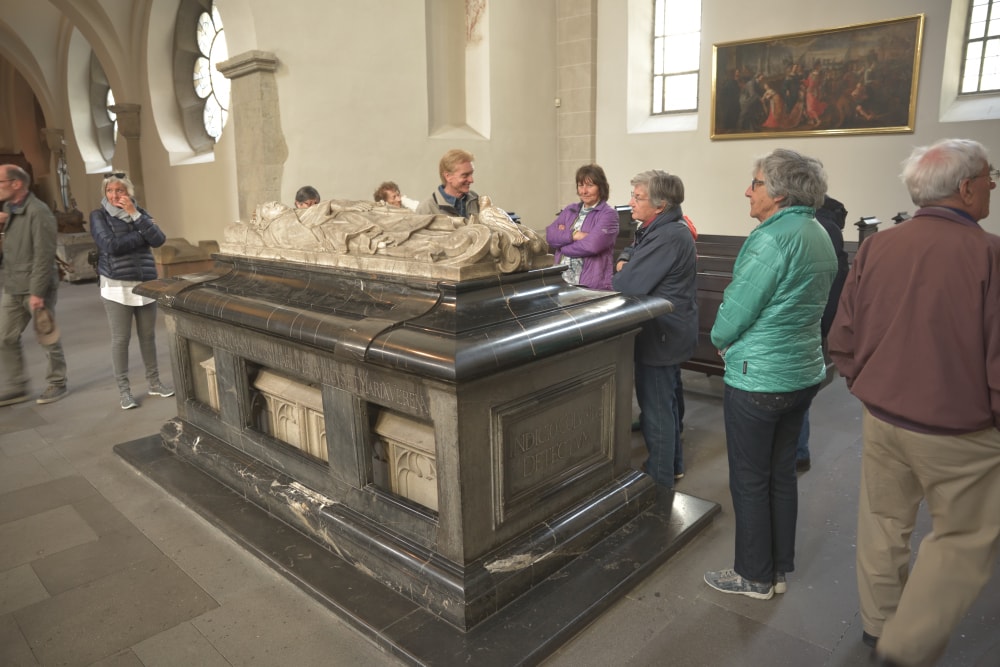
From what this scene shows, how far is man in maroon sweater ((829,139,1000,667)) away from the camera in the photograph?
1.78 m

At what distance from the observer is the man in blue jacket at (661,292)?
3.00 metres

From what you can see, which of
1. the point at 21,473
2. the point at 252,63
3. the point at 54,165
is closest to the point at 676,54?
the point at 252,63

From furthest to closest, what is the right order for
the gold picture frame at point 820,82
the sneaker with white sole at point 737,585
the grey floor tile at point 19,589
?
1. the gold picture frame at point 820,82
2. the grey floor tile at point 19,589
3. the sneaker with white sole at point 737,585

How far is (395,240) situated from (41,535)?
2082 millimetres

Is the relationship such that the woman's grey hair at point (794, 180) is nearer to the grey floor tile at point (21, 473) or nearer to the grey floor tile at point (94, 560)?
the grey floor tile at point (94, 560)

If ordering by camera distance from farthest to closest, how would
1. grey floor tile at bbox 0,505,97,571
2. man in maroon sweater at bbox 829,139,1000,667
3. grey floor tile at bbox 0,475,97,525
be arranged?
1. grey floor tile at bbox 0,475,97,525
2. grey floor tile at bbox 0,505,97,571
3. man in maroon sweater at bbox 829,139,1000,667

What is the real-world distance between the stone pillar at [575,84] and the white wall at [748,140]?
132mm

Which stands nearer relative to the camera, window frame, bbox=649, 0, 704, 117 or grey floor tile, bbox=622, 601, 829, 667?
grey floor tile, bbox=622, 601, 829, 667

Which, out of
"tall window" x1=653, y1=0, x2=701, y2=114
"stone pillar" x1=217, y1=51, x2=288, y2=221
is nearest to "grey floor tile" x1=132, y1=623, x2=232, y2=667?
"stone pillar" x1=217, y1=51, x2=288, y2=221

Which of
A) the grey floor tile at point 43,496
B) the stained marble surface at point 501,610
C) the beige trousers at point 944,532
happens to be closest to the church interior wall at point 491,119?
the grey floor tile at point 43,496

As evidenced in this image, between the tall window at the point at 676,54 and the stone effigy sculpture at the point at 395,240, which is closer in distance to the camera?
the stone effigy sculpture at the point at 395,240

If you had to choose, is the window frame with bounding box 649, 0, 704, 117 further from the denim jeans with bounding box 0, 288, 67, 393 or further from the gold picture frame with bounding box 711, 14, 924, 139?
the denim jeans with bounding box 0, 288, 67, 393

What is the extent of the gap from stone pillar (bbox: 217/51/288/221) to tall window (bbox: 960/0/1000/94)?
701 centimetres

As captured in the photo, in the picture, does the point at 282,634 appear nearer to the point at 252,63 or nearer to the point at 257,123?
the point at 257,123
